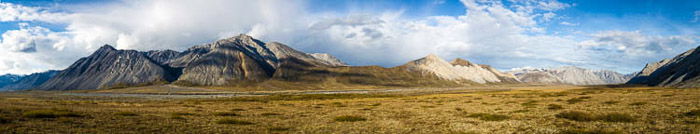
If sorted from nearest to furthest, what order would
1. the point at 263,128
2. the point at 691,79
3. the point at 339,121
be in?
the point at 263,128 < the point at 339,121 < the point at 691,79

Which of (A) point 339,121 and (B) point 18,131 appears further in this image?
(A) point 339,121

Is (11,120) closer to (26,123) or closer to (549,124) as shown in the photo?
(26,123)

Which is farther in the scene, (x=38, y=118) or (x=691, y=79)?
(x=691, y=79)

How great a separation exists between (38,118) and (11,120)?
1.98 m

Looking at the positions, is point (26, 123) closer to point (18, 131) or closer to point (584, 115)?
point (18, 131)

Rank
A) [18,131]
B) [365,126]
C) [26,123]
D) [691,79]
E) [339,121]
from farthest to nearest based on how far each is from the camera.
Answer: [691,79] → [339,121] → [365,126] → [26,123] → [18,131]

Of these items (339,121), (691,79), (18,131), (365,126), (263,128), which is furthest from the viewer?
(691,79)

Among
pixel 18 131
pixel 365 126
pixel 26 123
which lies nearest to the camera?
pixel 18 131

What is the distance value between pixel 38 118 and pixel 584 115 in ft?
105

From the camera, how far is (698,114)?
22.2 meters

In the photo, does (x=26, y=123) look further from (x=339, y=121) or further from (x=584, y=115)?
(x=584, y=115)

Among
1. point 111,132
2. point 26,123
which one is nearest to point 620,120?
point 111,132

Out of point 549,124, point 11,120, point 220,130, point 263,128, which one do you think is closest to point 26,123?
point 11,120

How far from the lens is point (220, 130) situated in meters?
20.2
